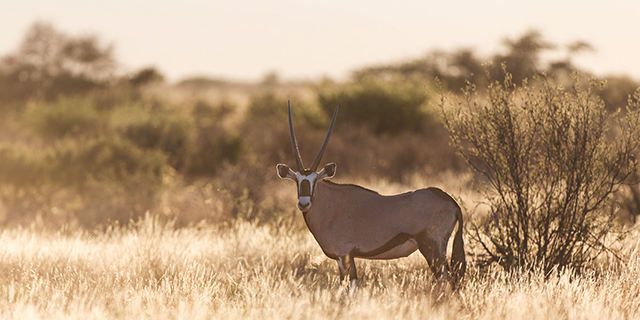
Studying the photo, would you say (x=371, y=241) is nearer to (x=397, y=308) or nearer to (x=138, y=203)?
(x=397, y=308)

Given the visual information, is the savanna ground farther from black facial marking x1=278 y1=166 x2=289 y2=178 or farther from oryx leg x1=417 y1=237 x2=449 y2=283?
black facial marking x1=278 y1=166 x2=289 y2=178

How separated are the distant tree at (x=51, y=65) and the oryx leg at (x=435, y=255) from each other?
35.5m

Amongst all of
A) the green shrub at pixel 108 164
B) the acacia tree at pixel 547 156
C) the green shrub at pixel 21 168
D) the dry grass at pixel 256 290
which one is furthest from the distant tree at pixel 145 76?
the acacia tree at pixel 547 156

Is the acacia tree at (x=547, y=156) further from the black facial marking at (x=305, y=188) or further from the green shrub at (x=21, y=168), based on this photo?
the green shrub at (x=21, y=168)

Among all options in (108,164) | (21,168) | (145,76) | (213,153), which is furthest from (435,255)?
(145,76)

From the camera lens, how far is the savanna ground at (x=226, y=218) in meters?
5.67

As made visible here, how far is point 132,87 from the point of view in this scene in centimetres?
3922

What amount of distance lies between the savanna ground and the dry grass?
0.03 m

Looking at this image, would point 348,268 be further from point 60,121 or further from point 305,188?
point 60,121

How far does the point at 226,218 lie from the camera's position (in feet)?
37.5

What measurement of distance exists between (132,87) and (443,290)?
117ft

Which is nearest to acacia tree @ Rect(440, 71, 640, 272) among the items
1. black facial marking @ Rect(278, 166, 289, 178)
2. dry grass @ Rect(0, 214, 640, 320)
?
dry grass @ Rect(0, 214, 640, 320)

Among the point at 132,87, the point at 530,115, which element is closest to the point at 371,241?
the point at 530,115

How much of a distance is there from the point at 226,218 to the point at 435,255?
19.9 feet
